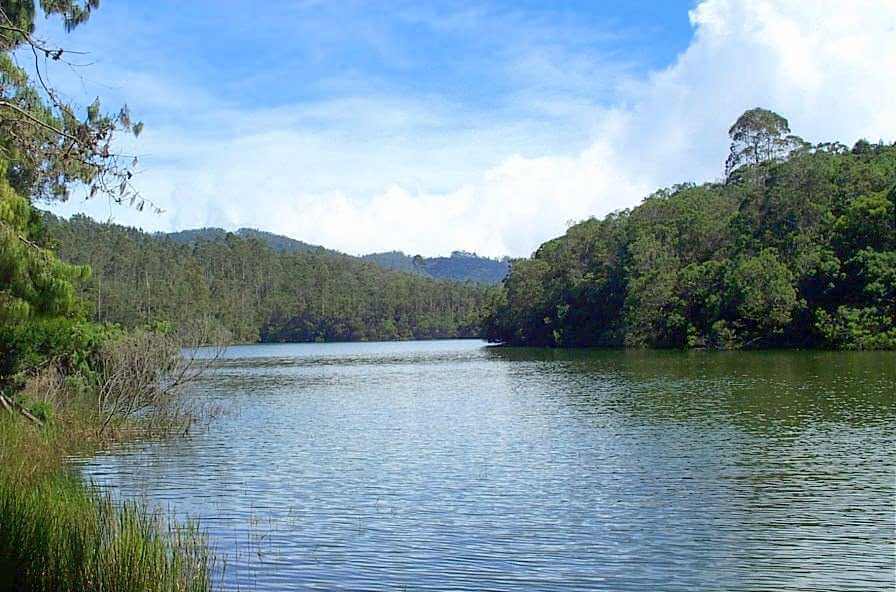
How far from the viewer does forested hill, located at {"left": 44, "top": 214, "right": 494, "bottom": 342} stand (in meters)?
140

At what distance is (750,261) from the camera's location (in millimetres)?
70000

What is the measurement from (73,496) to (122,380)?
12.8 meters

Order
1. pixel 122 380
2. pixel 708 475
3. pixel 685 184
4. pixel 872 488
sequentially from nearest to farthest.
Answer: pixel 872 488 < pixel 708 475 < pixel 122 380 < pixel 685 184

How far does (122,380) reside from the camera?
81.1ft

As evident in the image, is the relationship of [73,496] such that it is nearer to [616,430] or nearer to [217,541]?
[217,541]

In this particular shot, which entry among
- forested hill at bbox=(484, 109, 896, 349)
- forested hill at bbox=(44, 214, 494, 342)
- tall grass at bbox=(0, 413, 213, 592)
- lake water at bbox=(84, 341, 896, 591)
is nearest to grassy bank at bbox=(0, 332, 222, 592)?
tall grass at bbox=(0, 413, 213, 592)

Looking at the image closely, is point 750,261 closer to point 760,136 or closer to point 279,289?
point 760,136

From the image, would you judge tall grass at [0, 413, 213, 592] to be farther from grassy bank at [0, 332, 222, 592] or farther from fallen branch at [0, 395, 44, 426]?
fallen branch at [0, 395, 44, 426]

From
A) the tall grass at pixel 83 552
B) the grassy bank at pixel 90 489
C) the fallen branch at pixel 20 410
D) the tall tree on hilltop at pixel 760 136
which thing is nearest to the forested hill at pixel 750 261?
the tall tree on hilltop at pixel 760 136

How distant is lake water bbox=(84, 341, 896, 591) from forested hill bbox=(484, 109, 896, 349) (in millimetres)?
30318

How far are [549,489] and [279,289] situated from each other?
157 m

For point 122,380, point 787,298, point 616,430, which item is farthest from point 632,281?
point 122,380

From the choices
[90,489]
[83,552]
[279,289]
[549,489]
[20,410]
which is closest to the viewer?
[83,552]

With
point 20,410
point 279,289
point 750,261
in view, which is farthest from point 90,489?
point 279,289
